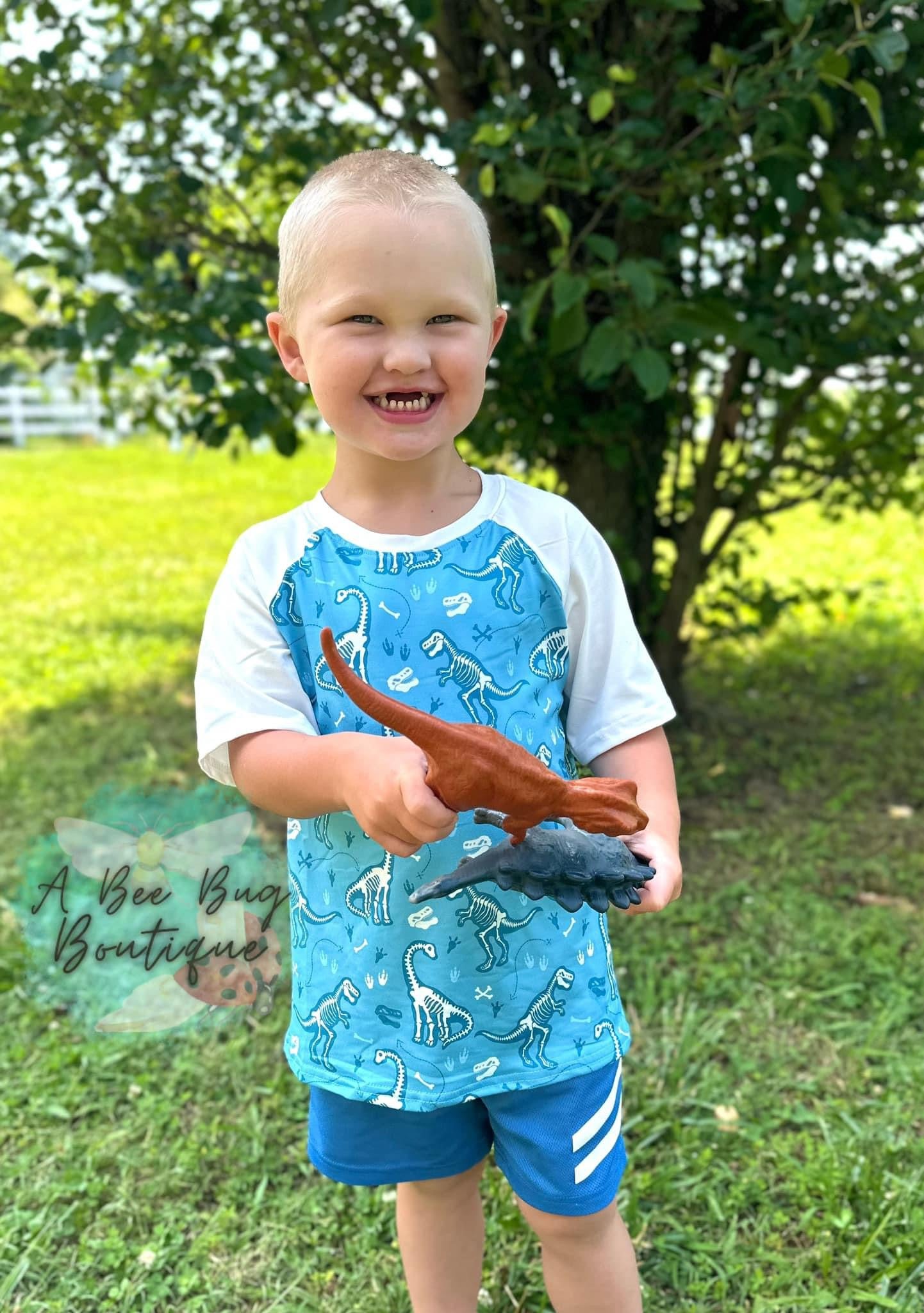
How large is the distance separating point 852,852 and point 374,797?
2.52 meters

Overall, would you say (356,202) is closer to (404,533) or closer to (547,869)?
(404,533)

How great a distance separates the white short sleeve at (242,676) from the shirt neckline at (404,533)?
109 millimetres

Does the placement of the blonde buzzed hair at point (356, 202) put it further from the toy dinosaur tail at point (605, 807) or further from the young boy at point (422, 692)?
the toy dinosaur tail at point (605, 807)

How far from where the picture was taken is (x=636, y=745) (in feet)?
4.99

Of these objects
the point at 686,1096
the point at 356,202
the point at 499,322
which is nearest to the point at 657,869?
the point at 499,322

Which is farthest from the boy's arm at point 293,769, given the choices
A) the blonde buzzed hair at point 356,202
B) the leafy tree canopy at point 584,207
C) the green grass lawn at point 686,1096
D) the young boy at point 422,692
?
the leafy tree canopy at point 584,207

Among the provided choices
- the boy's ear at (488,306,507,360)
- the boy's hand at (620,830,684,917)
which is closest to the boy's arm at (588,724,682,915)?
the boy's hand at (620,830,684,917)

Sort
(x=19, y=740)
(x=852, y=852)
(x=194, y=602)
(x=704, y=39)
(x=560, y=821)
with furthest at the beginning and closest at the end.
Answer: (x=194, y=602)
(x=19, y=740)
(x=852, y=852)
(x=704, y=39)
(x=560, y=821)

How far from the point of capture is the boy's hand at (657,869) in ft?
4.47

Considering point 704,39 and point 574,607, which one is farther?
point 704,39

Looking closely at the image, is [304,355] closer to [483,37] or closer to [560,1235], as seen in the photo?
[560,1235]

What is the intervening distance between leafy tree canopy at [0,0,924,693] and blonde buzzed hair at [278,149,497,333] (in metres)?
1.11

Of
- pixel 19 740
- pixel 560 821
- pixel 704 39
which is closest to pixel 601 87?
pixel 704 39

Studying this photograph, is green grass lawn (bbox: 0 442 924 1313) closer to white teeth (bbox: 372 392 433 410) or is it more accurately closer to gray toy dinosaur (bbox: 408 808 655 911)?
gray toy dinosaur (bbox: 408 808 655 911)
